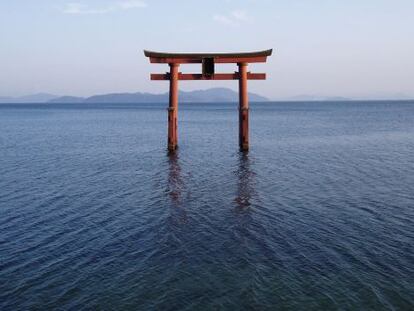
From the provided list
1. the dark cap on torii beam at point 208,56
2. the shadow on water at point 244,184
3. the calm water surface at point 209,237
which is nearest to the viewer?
the calm water surface at point 209,237

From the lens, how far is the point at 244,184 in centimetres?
2256

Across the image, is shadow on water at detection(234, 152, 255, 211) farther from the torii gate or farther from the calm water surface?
the torii gate

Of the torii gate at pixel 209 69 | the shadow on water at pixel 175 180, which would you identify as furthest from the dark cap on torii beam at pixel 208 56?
the shadow on water at pixel 175 180

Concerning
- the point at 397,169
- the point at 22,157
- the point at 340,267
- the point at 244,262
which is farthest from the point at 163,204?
the point at 22,157

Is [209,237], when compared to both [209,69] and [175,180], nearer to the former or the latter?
[175,180]

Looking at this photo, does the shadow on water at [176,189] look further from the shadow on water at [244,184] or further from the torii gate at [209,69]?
the torii gate at [209,69]

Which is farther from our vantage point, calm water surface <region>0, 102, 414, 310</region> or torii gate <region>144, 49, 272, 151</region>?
torii gate <region>144, 49, 272, 151</region>

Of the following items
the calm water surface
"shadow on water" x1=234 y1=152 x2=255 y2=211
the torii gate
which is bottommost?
the calm water surface

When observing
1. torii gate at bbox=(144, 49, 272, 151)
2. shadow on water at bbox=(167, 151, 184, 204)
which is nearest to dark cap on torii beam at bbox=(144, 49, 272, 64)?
torii gate at bbox=(144, 49, 272, 151)

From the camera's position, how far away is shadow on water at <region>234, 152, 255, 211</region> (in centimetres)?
1858

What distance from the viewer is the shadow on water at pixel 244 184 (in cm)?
1858

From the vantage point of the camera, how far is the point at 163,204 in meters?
18.6

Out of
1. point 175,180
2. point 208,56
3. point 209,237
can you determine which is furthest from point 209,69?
point 209,237

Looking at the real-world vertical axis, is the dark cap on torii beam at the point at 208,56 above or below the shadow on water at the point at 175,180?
above
